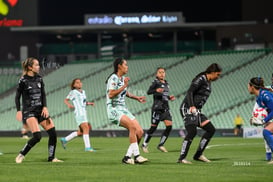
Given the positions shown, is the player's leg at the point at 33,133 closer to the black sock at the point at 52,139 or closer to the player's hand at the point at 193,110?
the black sock at the point at 52,139

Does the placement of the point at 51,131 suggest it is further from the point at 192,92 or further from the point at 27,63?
the point at 192,92

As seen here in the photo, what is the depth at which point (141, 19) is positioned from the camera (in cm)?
5656

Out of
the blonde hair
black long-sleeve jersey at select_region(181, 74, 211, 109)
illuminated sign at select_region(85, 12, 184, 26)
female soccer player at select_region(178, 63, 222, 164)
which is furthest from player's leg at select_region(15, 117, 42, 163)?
illuminated sign at select_region(85, 12, 184, 26)

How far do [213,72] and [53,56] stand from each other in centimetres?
4831

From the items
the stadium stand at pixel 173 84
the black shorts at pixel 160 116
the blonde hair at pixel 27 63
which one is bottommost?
the black shorts at pixel 160 116

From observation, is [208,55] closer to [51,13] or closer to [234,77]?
[234,77]

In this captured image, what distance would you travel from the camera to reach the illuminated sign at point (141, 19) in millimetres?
56219

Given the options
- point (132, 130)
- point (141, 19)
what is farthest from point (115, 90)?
point (141, 19)

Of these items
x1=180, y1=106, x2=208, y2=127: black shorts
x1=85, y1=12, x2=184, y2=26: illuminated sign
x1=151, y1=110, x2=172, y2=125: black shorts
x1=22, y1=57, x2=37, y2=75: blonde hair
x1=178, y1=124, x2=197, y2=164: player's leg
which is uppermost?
x1=85, y1=12, x2=184, y2=26: illuminated sign

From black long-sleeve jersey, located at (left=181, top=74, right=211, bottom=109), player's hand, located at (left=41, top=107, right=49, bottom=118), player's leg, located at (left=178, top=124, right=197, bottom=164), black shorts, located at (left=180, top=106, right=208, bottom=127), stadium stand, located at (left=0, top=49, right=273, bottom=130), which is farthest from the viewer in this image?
stadium stand, located at (left=0, top=49, right=273, bottom=130)

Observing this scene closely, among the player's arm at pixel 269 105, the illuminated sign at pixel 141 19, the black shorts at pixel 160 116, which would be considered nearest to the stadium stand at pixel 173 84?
the illuminated sign at pixel 141 19

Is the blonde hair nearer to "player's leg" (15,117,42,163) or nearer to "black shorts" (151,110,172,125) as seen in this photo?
"player's leg" (15,117,42,163)

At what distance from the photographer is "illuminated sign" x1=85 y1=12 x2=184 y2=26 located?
2213 inches

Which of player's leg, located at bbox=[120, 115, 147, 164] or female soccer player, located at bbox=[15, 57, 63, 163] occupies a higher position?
female soccer player, located at bbox=[15, 57, 63, 163]
